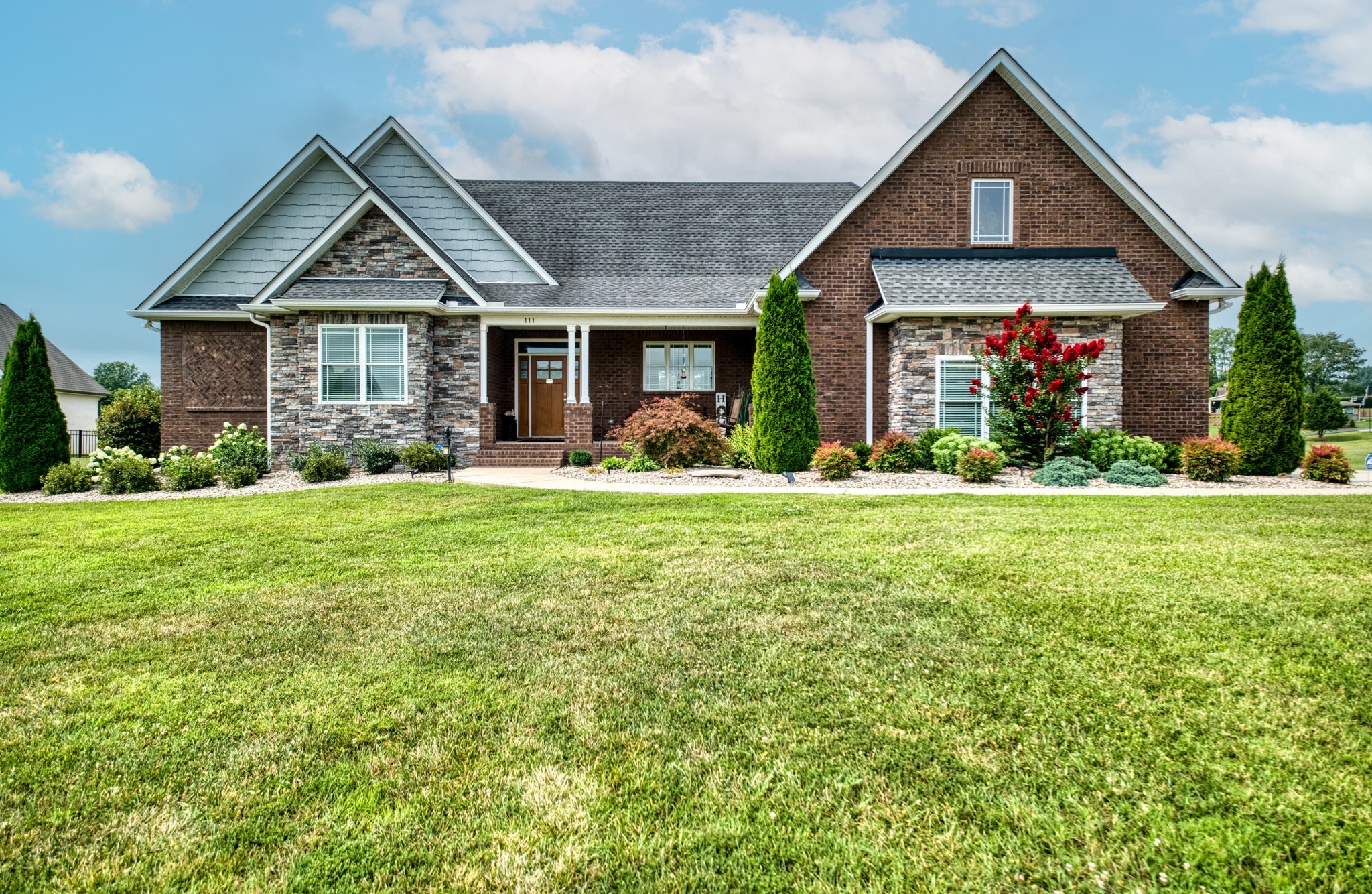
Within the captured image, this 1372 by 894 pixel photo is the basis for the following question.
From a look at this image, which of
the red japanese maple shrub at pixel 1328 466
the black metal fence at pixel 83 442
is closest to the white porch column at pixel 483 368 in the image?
the red japanese maple shrub at pixel 1328 466

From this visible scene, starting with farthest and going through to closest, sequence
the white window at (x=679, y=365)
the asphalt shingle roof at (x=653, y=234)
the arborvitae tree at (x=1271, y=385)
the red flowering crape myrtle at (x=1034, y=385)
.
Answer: the white window at (x=679, y=365) → the asphalt shingle roof at (x=653, y=234) → the arborvitae tree at (x=1271, y=385) → the red flowering crape myrtle at (x=1034, y=385)

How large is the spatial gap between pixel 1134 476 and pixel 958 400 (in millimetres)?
3653

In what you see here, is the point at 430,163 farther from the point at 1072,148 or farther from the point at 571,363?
the point at 1072,148

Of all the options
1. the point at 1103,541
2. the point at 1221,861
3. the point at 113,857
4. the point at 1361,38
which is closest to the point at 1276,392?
the point at 1361,38

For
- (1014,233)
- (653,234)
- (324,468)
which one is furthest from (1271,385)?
(324,468)

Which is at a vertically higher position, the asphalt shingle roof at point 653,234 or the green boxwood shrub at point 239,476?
the asphalt shingle roof at point 653,234

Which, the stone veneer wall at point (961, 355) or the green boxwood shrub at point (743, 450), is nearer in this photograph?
the green boxwood shrub at point (743, 450)

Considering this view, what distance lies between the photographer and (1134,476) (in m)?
11.2

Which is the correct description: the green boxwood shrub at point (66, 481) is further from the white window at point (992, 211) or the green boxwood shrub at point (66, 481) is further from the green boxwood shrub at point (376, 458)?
the white window at point (992, 211)

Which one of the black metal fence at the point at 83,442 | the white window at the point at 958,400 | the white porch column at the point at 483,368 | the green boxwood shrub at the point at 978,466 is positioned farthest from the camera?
the black metal fence at the point at 83,442

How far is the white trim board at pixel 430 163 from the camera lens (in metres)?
16.9

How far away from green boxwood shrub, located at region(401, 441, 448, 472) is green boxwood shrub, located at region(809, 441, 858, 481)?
699 cm

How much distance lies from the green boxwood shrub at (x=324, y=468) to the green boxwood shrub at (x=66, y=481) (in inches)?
133

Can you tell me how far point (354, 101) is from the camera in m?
17.1
